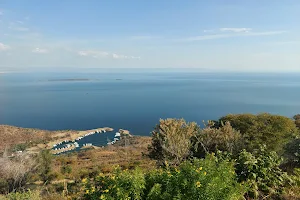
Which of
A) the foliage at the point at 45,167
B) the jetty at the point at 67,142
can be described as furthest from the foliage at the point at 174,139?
the jetty at the point at 67,142

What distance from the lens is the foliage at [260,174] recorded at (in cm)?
452

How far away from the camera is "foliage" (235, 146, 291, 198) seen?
452 cm

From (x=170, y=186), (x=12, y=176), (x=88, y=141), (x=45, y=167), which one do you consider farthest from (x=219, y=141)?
(x=88, y=141)

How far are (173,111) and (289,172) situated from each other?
8122cm

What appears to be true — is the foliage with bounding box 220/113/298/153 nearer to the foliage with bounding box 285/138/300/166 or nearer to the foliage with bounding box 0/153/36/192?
the foliage with bounding box 285/138/300/166

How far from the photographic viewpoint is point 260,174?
465 cm

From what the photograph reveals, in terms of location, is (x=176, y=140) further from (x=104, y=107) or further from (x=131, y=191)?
(x=104, y=107)

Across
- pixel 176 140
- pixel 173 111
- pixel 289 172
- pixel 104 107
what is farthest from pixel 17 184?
pixel 104 107

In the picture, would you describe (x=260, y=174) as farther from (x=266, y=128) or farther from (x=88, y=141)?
(x=88, y=141)

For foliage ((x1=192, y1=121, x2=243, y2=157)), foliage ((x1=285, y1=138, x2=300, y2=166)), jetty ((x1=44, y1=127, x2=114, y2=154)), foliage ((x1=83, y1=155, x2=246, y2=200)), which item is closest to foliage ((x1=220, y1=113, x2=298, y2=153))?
foliage ((x1=192, y1=121, x2=243, y2=157))

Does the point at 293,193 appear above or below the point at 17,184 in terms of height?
above

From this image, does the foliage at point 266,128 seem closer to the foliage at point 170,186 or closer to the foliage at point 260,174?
the foliage at point 260,174

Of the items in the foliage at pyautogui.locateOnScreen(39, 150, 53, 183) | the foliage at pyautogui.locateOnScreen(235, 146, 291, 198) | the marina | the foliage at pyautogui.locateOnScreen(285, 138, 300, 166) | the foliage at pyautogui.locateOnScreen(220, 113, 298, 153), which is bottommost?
the marina

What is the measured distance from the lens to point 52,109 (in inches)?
3780
